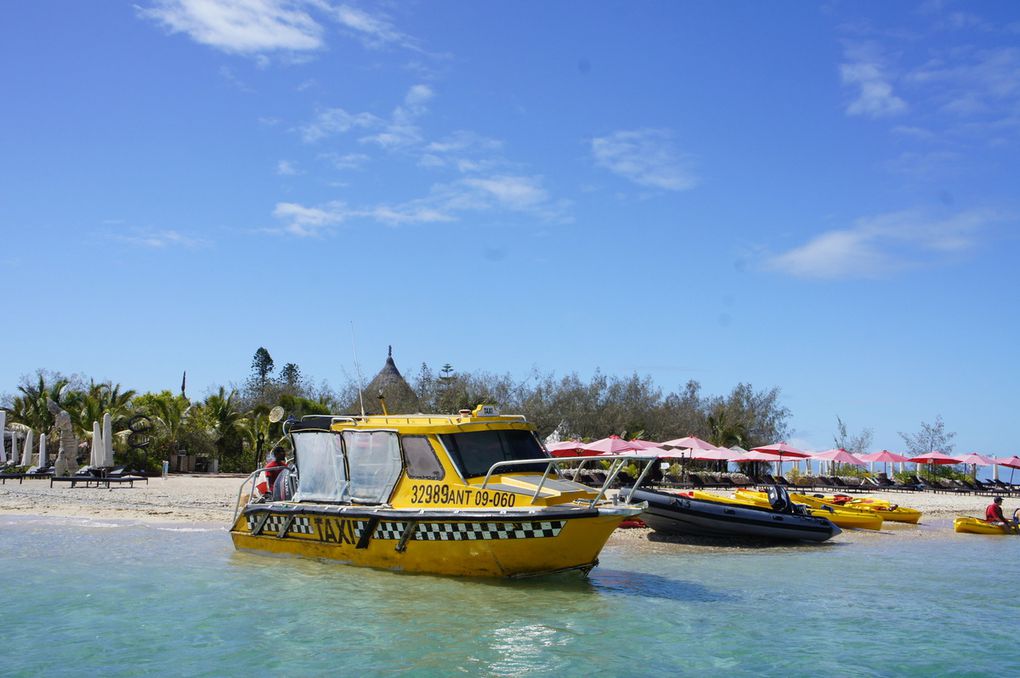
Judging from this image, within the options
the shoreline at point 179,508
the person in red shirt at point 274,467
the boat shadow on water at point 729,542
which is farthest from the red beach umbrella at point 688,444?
the person in red shirt at point 274,467

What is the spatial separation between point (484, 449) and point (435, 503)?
107 centimetres

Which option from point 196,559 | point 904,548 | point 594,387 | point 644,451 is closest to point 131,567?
point 196,559

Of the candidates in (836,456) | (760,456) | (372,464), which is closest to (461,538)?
(372,464)

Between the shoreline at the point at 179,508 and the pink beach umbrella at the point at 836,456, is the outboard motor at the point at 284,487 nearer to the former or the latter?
the shoreline at the point at 179,508

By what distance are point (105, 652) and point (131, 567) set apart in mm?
5470

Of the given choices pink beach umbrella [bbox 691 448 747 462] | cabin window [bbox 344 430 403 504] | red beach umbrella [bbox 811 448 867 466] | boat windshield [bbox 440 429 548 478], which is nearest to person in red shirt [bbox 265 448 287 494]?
cabin window [bbox 344 430 403 504]

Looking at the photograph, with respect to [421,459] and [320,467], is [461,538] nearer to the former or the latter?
[421,459]

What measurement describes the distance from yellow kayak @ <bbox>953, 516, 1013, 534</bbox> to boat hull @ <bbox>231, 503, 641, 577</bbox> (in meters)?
18.4

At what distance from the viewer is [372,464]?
46.9 feet

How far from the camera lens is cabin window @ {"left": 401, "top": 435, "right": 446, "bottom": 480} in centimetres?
1349

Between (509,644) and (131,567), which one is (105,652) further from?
(131,567)

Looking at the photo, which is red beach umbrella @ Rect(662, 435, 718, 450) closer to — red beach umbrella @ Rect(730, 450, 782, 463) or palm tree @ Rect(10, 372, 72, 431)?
red beach umbrella @ Rect(730, 450, 782, 463)

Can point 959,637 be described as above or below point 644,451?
below

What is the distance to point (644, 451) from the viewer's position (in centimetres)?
3388
